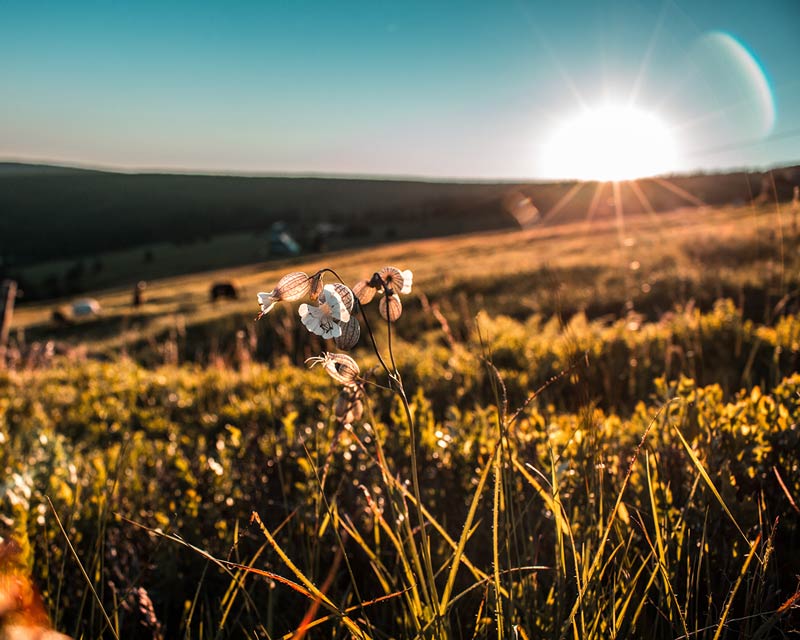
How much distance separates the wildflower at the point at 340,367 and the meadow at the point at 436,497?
52 millimetres

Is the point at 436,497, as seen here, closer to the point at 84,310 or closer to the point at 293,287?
the point at 293,287

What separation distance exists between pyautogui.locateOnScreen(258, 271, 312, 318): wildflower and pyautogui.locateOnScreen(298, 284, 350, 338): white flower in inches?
2.5

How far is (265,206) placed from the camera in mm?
100188

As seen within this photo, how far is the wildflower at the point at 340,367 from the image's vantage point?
1219 mm

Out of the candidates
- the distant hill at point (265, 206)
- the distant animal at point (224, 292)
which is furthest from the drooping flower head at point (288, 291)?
the distant hill at point (265, 206)

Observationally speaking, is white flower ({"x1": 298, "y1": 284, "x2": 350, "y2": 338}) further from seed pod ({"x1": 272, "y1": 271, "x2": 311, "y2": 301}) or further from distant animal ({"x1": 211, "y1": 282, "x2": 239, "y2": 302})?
distant animal ({"x1": 211, "y1": 282, "x2": 239, "y2": 302})

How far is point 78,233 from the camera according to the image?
85.9 meters

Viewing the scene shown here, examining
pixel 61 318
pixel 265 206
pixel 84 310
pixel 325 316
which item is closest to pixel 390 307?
pixel 325 316

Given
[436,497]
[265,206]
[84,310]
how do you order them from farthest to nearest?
[265,206] → [84,310] → [436,497]

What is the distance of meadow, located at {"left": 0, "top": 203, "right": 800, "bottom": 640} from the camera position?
150 cm

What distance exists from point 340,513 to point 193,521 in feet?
2.61

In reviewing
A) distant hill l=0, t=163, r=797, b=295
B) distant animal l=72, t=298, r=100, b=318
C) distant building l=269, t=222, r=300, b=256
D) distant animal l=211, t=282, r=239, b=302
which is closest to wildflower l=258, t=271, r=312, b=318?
distant animal l=211, t=282, r=239, b=302

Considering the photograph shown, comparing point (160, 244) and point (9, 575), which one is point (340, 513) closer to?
point (9, 575)

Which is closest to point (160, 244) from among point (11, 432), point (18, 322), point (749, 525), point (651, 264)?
point (18, 322)
